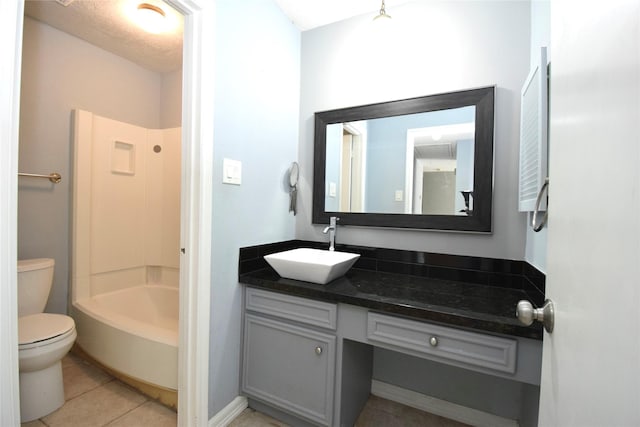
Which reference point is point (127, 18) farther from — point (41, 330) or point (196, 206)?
point (41, 330)

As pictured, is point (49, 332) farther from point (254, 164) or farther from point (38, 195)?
point (254, 164)

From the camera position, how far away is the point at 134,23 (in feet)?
6.41

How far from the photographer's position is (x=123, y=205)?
2.40 metres

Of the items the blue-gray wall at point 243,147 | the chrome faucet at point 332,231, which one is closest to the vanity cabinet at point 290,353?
the blue-gray wall at point 243,147

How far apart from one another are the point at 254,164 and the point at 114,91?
179 centimetres

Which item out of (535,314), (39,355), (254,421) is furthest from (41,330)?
(535,314)

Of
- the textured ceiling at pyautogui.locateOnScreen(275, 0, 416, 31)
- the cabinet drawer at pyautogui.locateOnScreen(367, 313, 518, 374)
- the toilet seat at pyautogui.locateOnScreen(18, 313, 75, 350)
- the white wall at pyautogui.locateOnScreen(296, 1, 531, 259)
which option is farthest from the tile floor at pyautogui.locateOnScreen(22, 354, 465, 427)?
the textured ceiling at pyautogui.locateOnScreen(275, 0, 416, 31)

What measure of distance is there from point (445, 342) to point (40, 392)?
209 cm

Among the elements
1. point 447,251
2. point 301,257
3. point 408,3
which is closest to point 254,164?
point 301,257

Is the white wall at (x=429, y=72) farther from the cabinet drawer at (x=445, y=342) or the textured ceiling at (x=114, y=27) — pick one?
the textured ceiling at (x=114, y=27)

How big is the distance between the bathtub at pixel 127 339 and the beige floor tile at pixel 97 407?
5.3 inches

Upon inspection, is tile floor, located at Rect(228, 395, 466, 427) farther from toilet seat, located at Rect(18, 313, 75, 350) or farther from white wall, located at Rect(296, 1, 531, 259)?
toilet seat, located at Rect(18, 313, 75, 350)

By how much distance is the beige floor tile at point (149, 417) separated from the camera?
57.6 inches

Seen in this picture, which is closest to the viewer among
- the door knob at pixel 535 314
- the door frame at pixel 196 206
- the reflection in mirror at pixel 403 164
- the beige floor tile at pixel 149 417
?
the door knob at pixel 535 314
